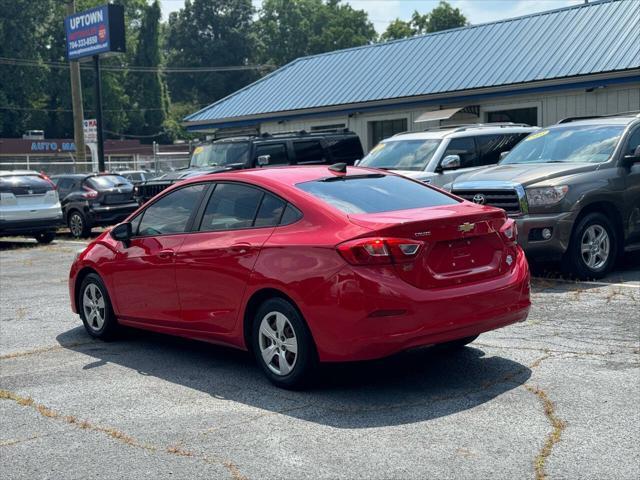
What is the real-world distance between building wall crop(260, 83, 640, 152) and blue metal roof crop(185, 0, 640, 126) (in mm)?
606

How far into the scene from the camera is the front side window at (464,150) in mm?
14031

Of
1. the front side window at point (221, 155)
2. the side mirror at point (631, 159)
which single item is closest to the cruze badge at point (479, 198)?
the side mirror at point (631, 159)

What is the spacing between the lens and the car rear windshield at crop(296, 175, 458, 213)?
6281mm

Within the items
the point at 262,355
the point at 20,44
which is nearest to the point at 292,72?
the point at 262,355

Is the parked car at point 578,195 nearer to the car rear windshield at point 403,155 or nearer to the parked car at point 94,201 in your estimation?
the car rear windshield at point 403,155

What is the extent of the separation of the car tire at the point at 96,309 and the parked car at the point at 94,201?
12607 millimetres

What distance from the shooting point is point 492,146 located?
47.8 ft

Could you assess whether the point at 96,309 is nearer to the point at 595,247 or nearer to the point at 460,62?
the point at 595,247

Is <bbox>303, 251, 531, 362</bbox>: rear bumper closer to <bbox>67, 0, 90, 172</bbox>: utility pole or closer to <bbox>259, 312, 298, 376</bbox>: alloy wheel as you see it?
<bbox>259, 312, 298, 376</bbox>: alloy wheel

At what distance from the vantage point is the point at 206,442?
5090 mm

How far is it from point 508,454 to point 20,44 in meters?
75.6

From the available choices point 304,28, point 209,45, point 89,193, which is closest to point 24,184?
point 89,193

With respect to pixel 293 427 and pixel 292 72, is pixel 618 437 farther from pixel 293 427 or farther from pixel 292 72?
pixel 292 72

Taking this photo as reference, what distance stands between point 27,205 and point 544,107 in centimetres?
1268
